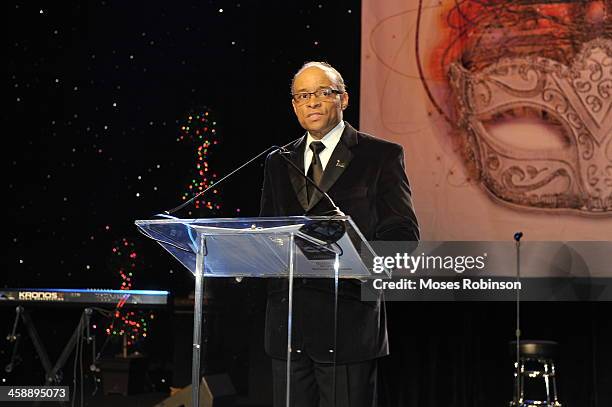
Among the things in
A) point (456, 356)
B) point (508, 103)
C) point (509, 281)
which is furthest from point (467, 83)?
point (456, 356)

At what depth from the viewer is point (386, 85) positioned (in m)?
5.53

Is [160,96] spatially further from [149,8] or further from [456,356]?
[456,356]

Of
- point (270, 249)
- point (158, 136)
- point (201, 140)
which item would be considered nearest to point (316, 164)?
point (270, 249)

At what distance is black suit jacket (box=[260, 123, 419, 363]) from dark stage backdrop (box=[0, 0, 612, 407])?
3.21 metres

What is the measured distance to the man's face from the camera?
2504 millimetres

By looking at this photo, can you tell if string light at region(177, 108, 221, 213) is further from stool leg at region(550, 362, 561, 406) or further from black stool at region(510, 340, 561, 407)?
stool leg at region(550, 362, 561, 406)

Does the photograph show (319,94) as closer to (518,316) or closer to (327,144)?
(327,144)

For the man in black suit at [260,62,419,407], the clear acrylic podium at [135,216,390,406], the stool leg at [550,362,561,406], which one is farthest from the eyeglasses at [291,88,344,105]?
the stool leg at [550,362,561,406]

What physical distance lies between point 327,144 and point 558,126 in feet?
10.7

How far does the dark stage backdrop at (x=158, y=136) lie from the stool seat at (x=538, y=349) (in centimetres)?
46

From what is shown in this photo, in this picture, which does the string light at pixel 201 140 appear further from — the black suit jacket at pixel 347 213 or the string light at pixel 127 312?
the black suit jacket at pixel 347 213

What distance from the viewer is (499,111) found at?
17.7 ft

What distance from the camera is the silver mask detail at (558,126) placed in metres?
5.27

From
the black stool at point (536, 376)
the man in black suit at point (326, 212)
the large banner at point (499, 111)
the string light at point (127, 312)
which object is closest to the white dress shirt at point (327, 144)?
the man in black suit at point (326, 212)
